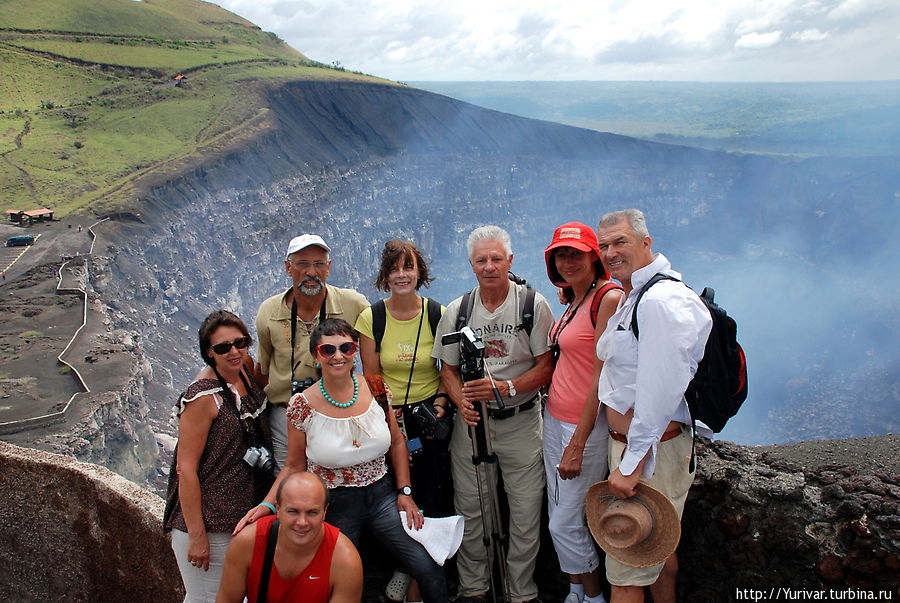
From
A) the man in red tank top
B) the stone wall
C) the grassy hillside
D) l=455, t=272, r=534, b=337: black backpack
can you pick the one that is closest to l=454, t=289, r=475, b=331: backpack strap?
l=455, t=272, r=534, b=337: black backpack

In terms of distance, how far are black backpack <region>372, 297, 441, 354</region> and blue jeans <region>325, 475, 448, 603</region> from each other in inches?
29.4

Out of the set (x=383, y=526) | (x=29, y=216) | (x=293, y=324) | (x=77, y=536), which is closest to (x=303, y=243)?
(x=293, y=324)

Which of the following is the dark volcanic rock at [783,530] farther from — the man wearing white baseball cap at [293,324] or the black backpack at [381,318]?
the man wearing white baseball cap at [293,324]

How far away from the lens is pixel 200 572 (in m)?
2.90

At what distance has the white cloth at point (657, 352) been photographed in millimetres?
2340

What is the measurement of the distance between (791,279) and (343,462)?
66.3 metres

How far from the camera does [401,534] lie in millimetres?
3016

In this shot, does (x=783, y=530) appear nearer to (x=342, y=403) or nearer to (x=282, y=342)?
(x=342, y=403)

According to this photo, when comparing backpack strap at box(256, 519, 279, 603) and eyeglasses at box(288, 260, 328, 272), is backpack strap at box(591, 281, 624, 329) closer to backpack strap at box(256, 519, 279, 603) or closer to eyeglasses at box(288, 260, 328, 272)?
eyeglasses at box(288, 260, 328, 272)

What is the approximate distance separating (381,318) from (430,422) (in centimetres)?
60

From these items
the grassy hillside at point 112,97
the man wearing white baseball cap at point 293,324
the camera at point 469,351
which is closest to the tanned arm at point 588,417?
the camera at point 469,351

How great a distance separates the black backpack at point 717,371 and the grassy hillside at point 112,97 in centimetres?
3358

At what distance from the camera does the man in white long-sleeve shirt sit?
7.72ft

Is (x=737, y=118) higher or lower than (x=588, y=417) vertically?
higher
